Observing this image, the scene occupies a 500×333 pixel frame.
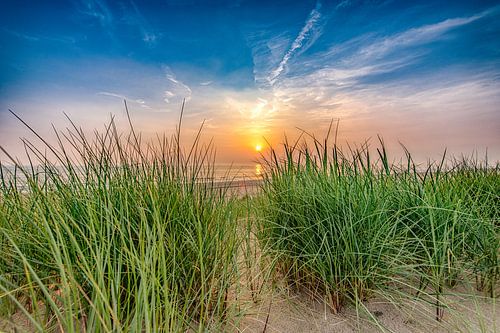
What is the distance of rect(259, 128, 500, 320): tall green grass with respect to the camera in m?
1.73

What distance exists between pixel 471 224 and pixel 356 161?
32.7 inches

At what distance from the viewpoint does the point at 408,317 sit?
1720mm

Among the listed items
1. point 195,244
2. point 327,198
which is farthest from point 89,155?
point 327,198

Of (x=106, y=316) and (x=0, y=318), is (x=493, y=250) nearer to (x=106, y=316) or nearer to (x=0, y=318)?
(x=106, y=316)

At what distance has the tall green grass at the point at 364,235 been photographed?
1730mm

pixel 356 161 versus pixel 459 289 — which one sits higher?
pixel 356 161

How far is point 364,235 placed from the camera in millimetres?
1787

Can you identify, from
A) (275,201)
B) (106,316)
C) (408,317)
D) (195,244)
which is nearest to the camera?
(106,316)

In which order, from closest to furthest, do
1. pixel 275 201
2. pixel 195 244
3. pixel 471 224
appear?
pixel 195 244
pixel 471 224
pixel 275 201

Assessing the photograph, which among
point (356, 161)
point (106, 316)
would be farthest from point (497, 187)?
point (106, 316)

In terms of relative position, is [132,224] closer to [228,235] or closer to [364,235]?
[228,235]

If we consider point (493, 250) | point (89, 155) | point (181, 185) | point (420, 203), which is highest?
point (89, 155)


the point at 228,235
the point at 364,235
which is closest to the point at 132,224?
the point at 228,235

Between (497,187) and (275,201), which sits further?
(497,187)
